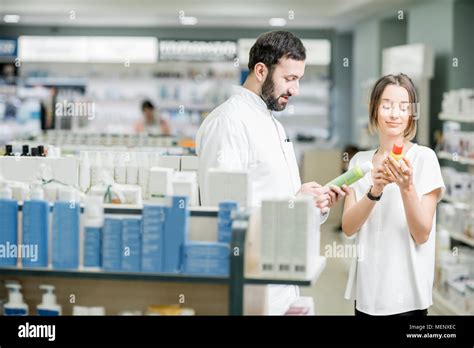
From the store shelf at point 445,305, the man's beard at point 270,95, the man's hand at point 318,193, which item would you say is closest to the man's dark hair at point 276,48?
the man's beard at point 270,95

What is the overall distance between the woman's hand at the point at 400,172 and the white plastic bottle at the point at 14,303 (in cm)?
139

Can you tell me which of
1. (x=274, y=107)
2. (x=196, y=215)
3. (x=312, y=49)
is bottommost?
(x=196, y=215)

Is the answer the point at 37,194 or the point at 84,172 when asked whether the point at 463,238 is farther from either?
the point at 37,194

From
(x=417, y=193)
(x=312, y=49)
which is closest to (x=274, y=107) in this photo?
(x=417, y=193)

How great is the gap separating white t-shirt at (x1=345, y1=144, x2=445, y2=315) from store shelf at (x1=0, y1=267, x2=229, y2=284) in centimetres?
68

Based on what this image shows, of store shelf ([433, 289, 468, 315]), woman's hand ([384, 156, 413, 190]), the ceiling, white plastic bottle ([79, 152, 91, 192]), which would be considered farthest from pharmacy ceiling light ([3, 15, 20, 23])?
woman's hand ([384, 156, 413, 190])

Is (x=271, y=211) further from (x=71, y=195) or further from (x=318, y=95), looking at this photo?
(x=318, y=95)

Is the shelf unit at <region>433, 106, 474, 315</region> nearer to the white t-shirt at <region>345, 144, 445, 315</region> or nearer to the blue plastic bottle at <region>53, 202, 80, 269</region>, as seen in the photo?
the white t-shirt at <region>345, 144, 445, 315</region>

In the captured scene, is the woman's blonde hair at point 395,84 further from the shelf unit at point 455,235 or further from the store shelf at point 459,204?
the store shelf at point 459,204

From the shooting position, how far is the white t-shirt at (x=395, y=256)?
2.91m

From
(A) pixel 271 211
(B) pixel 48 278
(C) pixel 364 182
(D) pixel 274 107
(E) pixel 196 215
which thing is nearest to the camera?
(A) pixel 271 211

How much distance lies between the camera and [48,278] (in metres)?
2.88

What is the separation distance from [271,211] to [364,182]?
703 mm

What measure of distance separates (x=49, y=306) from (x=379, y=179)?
1.26m
